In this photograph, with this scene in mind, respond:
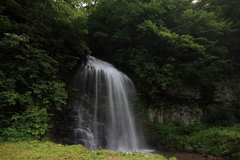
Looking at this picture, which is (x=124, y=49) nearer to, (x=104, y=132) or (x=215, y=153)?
(x=104, y=132)

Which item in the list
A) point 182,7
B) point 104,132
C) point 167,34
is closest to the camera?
point 104,132

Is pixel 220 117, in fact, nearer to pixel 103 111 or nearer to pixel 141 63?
pixel 141 63

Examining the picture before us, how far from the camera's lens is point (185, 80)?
12.8 m

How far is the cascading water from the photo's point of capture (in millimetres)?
8430

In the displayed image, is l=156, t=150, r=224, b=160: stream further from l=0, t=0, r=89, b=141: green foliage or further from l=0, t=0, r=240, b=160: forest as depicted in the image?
l=0, t=0, r=89, b=141: green foliage

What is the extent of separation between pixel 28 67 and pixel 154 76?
346 inches

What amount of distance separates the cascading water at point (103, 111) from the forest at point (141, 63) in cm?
88

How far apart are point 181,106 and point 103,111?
700 centimetres

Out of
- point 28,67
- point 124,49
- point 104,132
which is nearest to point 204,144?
point 104,132

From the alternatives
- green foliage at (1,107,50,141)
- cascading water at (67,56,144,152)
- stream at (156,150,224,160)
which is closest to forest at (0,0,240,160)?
green foliage at (1,107,50,141)

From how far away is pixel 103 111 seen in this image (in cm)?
963

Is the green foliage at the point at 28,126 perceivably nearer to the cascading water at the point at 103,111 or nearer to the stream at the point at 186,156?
the cascading water at the point at 103,111

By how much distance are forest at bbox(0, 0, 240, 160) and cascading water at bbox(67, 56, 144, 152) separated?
0.88 metres

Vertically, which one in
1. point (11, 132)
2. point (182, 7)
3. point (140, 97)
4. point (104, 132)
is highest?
point (182, 7)
